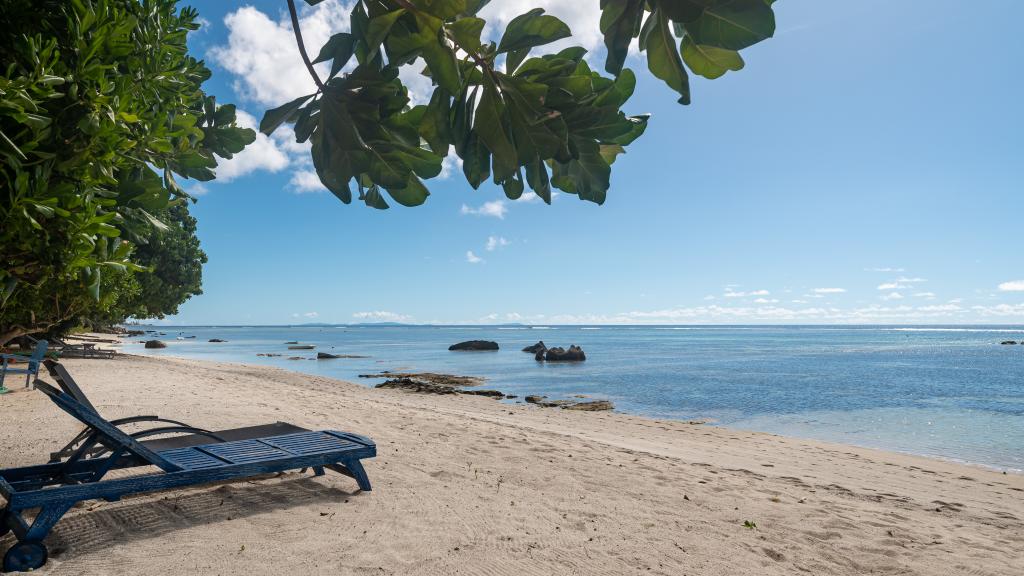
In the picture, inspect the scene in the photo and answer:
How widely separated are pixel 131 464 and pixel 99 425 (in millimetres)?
813

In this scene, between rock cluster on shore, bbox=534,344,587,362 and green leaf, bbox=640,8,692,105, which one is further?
rock cluster on shore, bbox=534,344,587,362

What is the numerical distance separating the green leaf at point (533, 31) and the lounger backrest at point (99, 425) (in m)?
3.53

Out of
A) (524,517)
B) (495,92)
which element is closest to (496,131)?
(495,92)

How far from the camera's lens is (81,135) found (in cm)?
219

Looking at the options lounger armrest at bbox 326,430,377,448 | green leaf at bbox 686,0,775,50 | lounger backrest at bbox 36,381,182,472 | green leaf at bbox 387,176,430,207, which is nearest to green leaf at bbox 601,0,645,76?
green leaf at bbox 686,0,775,50

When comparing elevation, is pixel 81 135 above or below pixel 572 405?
above

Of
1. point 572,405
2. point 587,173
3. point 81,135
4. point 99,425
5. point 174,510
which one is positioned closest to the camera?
point 587,173

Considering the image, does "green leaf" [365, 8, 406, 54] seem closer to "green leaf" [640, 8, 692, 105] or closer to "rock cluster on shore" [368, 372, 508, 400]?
"green leaf" [640, 8, 692, 105]

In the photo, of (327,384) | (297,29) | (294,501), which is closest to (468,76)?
(297,29)

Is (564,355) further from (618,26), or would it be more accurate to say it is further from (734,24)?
(734,24)

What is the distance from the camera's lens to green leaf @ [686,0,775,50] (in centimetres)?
138

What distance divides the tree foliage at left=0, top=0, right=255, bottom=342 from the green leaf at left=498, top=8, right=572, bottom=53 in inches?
63.2

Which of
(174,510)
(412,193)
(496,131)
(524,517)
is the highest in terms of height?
(496,131)

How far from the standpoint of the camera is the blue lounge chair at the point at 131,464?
3.32 m
